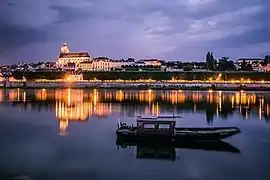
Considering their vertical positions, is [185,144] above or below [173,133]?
below

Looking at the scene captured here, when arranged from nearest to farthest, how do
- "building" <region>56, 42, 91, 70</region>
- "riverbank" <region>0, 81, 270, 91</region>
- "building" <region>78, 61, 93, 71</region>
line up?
"riverbank" <region>0, 81, 270, 91</region>, "building" <region>78, 61, 93, 71</region>, "building" <region>56, 42, 91, 70</region>

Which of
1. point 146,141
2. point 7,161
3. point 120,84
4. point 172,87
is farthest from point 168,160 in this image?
point 120,84

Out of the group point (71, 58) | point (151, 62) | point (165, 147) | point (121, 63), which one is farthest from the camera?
point (151, 62)

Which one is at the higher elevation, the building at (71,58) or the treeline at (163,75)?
the building at (71,58)

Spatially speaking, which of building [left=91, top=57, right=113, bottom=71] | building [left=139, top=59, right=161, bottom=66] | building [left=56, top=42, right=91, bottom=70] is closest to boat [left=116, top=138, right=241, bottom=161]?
building [left=91, top=57, right=113, bottom=71]

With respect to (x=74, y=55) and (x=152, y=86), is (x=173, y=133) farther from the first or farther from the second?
(x=74, y=55)

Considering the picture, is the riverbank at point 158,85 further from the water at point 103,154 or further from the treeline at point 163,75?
the water at point 103,154

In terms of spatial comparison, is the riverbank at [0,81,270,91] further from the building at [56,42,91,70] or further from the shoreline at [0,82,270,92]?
the building at [56,42,91,70]

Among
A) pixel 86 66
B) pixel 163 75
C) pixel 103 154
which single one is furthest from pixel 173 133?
pixel 86 66

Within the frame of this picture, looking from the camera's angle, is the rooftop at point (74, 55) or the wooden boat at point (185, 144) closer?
the wooden boat at point (185, 144)

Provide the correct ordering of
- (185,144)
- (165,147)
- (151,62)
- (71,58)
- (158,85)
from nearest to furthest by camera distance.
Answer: (165,147)
(185,144)
(158,85)
(71,58)
(151,62)

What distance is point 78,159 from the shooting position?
48.6 ft

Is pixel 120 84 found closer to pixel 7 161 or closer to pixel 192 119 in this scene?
pixel 192 119

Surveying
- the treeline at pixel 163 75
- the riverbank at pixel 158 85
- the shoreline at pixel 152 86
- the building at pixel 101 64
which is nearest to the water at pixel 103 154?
the shoreline at pixel 152 86
